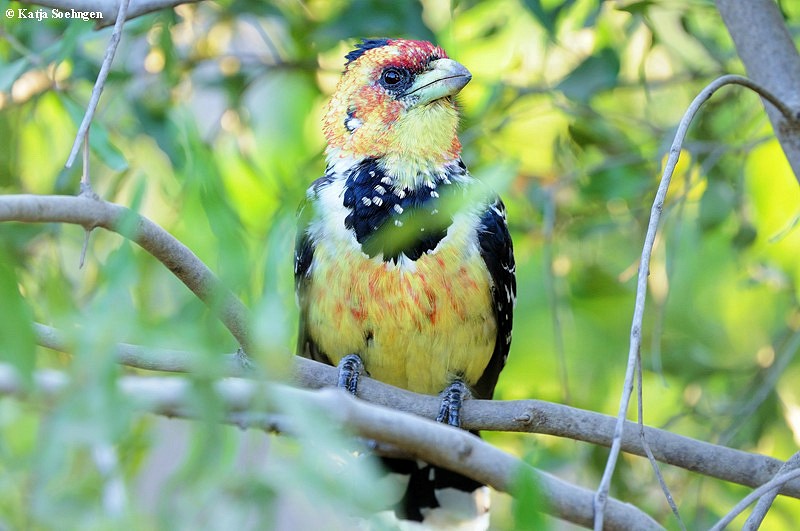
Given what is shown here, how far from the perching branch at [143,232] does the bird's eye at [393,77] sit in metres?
1.25

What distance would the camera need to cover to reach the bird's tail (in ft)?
9.88

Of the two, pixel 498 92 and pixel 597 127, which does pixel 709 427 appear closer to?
pixel 597 127

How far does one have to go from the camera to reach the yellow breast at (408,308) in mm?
2521

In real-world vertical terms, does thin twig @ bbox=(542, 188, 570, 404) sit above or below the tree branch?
below

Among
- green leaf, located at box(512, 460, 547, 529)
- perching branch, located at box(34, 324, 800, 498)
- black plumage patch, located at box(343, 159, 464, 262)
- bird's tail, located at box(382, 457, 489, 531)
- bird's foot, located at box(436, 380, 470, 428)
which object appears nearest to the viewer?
green leaf, located at box(512, 460, 547, 529)

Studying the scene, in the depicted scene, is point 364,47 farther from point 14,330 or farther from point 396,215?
point 14,330

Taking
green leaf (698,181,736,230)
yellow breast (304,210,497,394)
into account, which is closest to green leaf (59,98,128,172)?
yellow breast (304,210,497,394)

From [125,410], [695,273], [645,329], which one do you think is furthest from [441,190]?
[125,410]

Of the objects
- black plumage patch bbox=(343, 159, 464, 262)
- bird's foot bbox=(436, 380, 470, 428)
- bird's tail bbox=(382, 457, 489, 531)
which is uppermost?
black plumage patch bbox=(343, 159, 464, 262)

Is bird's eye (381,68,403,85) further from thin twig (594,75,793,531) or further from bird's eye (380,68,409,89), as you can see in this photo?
thin twig (594,75,793,531)

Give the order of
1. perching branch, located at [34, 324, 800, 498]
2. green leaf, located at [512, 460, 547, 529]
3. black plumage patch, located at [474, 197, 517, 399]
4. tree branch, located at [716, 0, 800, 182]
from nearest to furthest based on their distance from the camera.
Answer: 1. green leaf, located at [512, 460, 547, 529]
2. perching branch, located at [34, 324, 800, 498]
3. tree branch, located at [716, 0, 800, 182]
4. black plumage patch, located at [474, 197, 517, 399]

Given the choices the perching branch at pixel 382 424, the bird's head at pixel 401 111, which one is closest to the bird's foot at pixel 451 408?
the bird's head at pixel 401 111

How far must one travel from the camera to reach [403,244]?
2514 mm

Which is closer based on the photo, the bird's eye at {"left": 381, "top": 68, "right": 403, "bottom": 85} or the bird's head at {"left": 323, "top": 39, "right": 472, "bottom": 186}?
the bird's head at {"left": 323, "top": 39, "right": 472, "bottom": 186}
